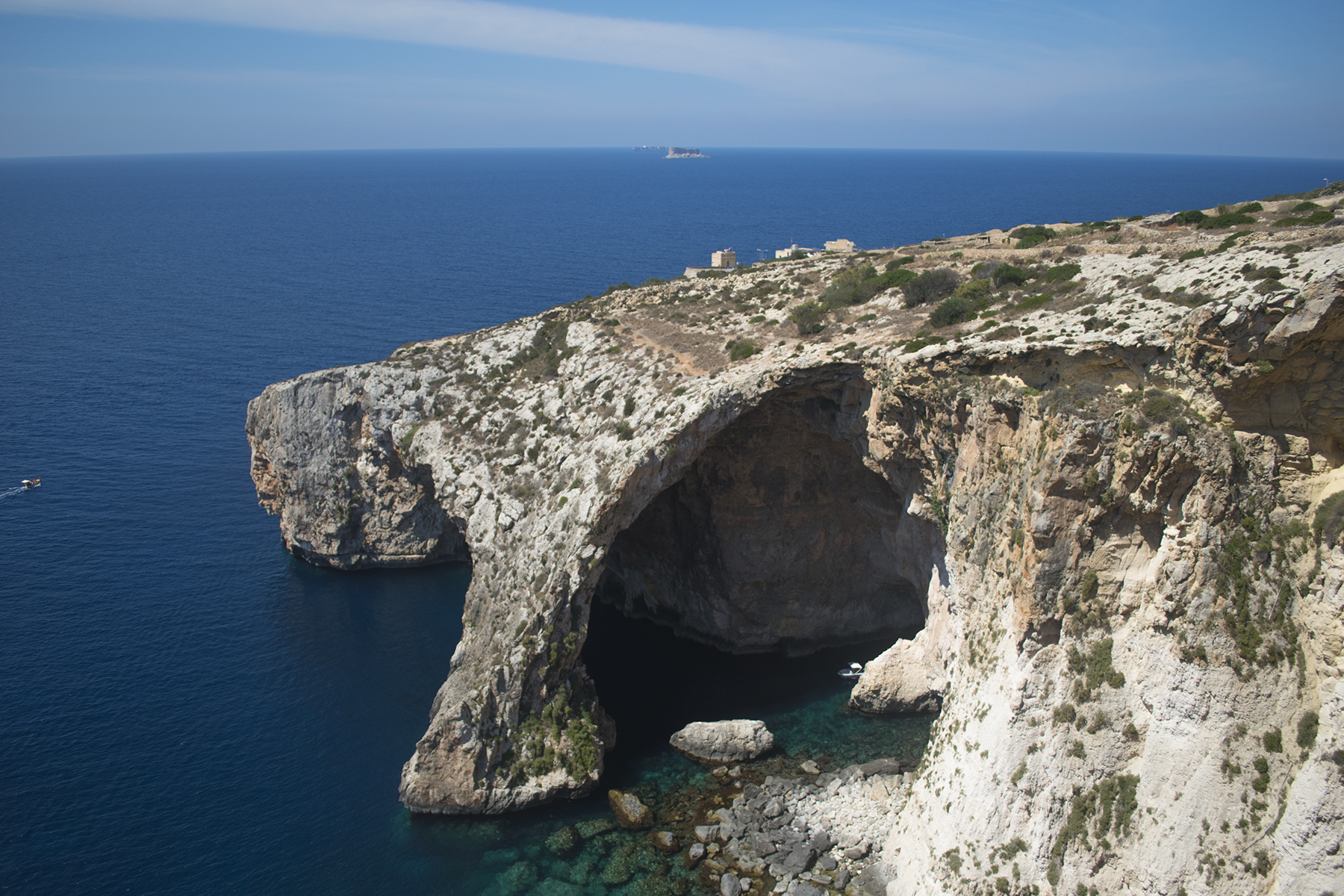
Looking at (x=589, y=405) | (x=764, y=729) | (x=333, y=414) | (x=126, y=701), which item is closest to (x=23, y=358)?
(x=333, y=414)

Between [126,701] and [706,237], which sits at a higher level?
[706,237]

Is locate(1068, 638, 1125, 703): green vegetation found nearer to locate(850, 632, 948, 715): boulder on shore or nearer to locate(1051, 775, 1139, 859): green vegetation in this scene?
locate(1051, 775, 1139, 859): green vegetation

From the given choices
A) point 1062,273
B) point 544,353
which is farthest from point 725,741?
point 544,353

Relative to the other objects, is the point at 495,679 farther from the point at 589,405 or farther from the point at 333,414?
the point at 333,414

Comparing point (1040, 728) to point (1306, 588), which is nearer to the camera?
point (1306, 588)

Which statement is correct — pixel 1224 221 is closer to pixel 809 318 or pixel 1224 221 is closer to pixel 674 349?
pixel 809 318

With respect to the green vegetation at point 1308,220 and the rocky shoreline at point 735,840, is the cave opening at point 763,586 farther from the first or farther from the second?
the green vegetation at point 1308,220
